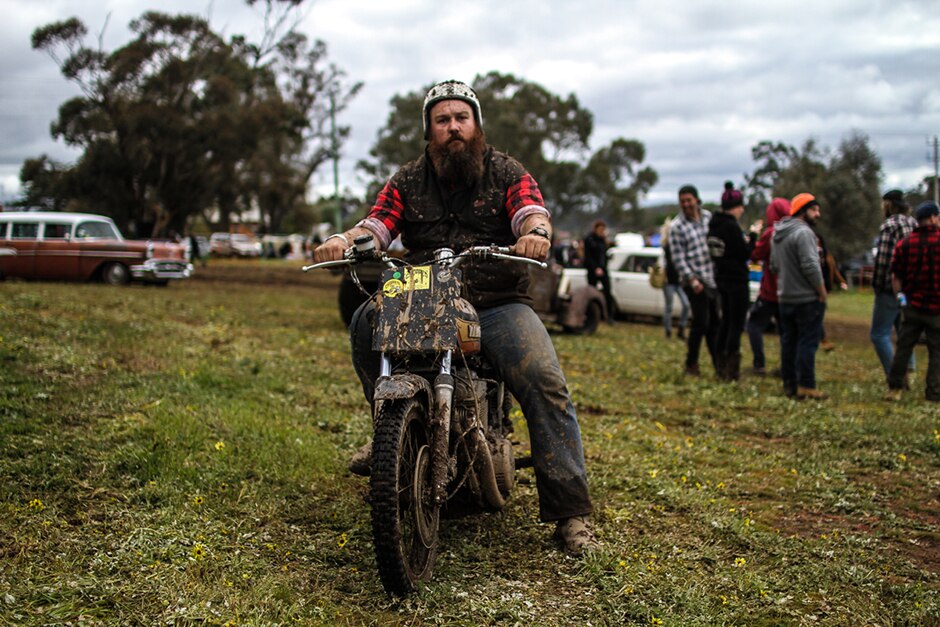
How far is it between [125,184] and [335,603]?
33549mm

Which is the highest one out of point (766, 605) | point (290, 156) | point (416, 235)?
point (290, 156)

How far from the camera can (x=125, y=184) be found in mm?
33594

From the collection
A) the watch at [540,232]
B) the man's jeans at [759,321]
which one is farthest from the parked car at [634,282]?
the watch at [540,232]

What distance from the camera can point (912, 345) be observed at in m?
8.54

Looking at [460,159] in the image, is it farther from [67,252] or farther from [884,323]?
[67,252]

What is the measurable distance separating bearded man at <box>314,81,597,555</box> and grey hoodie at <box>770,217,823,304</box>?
5.19 metres

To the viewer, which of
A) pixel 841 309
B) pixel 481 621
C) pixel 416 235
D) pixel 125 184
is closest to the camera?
pixel 481 621

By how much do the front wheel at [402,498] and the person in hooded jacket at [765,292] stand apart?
7.13m

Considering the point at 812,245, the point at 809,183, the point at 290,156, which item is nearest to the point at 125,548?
the point at 812,245

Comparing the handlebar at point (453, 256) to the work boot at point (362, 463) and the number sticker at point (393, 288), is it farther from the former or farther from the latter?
the work boot at point (362, 463)

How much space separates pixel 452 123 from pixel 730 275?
6080 mm

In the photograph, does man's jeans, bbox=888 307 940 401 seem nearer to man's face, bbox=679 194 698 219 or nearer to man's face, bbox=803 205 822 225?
man's face, bbox=803 205 822 225

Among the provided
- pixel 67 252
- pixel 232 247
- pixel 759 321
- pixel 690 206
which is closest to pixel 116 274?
pixel 67 252

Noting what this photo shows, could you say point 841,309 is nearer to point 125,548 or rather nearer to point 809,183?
point 809,183
